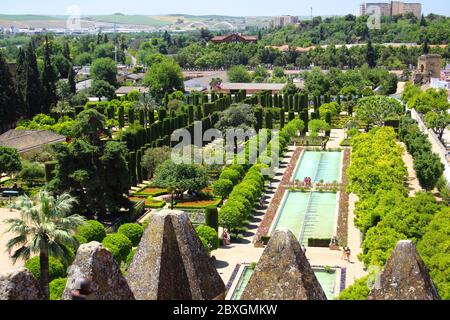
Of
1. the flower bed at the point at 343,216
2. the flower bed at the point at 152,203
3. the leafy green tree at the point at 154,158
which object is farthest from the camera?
the leafy green tree at the point at 154,158

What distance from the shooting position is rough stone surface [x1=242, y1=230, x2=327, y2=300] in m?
9.65

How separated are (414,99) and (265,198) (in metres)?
33.5

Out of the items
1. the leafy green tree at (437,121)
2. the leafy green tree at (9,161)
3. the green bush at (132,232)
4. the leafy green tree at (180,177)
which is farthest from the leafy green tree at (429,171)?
the leafy green tree at (9,161)

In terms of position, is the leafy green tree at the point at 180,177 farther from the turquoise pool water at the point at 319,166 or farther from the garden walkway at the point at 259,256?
the turquoise pool water at the point at 319,166

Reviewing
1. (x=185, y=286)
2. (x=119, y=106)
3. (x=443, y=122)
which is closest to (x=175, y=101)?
(x=119, y=106)

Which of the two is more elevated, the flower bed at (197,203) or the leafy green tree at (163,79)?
the leafy green tree at (163,79)

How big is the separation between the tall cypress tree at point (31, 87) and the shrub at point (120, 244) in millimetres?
42039

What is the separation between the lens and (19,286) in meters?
8.67

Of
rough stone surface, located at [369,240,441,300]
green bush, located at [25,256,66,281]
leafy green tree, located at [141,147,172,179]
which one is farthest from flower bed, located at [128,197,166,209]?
rough stone surface, located at [369,240,441,300]

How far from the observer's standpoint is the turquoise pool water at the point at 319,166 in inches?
1950

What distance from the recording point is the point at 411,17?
195 m

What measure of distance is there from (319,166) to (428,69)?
51.4 m

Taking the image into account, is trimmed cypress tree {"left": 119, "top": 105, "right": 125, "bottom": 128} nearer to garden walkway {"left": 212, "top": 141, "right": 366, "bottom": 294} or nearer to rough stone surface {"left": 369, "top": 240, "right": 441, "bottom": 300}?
garden walkway {"left": 212, "top": 141, "right": 366, "bottom": 294}

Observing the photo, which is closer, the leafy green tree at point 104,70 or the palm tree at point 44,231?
the palm tree at point 44,231
